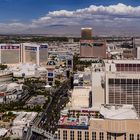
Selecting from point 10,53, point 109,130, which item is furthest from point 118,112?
point 10,53

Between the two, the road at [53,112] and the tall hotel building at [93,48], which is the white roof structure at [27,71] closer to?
the road at [53,112]

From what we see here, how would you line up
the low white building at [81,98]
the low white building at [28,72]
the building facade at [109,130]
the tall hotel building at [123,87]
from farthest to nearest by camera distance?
the low white building at [28,72] < the low white building at [81,98] < the tall hotel building at [123,87] < the building facade at [109,130]

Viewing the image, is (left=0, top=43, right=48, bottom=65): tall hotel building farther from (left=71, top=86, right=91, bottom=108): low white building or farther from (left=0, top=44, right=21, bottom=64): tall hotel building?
(left=71, top=86, right=91, bottom=108): low white building

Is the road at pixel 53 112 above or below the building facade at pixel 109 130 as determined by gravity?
below

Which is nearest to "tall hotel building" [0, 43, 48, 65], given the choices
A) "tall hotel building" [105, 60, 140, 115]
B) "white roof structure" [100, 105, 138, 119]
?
"tall hotel building" [105, 60, 140, 115]

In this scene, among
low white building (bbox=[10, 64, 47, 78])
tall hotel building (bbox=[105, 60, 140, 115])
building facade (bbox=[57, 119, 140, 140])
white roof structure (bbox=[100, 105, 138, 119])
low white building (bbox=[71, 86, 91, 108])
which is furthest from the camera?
low white building (bbox=[10, 64, 47, 78])

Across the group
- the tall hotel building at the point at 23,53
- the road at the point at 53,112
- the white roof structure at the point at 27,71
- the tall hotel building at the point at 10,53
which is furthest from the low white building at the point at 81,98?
the tall hotel building at the point at 10,53

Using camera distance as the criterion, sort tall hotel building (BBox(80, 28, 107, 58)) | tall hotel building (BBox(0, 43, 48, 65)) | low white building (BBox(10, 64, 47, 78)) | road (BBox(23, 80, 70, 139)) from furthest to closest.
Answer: tall hotel building (BBox(80, 28, 107, 58)) < tall hotel building (BBox(0, 43, 48, 65)) < low white building (BBox(10, 64, 47, 78)) < road (BBox(23, 80, 70, 139))
